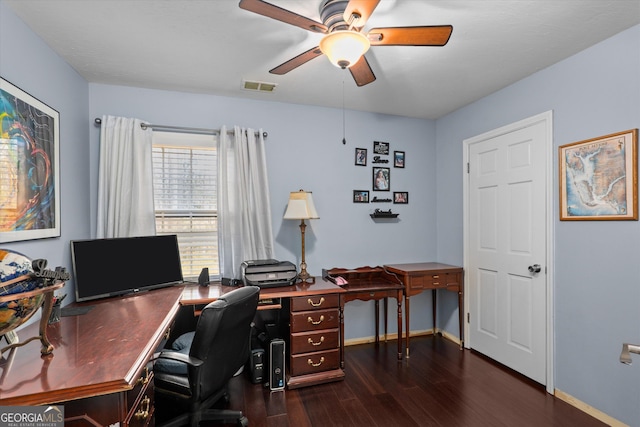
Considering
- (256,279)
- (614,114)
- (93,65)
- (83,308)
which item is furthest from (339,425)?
(93,65)

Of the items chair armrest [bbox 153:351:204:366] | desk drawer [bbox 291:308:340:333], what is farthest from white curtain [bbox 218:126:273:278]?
chair armrest [bbox 153:351:204:366]

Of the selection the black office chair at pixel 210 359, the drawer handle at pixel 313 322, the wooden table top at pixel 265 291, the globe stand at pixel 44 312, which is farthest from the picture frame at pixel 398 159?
the globe stand at pixel 44 312

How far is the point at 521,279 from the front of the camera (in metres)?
2.71

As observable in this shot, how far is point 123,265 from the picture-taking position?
240 cm

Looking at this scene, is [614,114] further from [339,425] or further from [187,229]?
[187,229]

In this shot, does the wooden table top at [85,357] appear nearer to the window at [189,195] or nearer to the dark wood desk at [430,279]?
the window at [189,195]

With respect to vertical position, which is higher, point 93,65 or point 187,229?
point 93,65

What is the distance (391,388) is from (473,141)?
2458 mm

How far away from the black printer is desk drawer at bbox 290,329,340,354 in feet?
1.45

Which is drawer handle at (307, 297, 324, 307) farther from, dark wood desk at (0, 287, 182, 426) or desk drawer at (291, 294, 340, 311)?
dark wood desk at (0, 287, 182, 426)

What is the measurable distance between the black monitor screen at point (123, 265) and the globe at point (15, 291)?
1081mm

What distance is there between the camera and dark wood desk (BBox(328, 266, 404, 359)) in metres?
2.96

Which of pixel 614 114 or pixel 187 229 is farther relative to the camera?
pixel 187 229

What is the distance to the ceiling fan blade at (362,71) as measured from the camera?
1.79m
